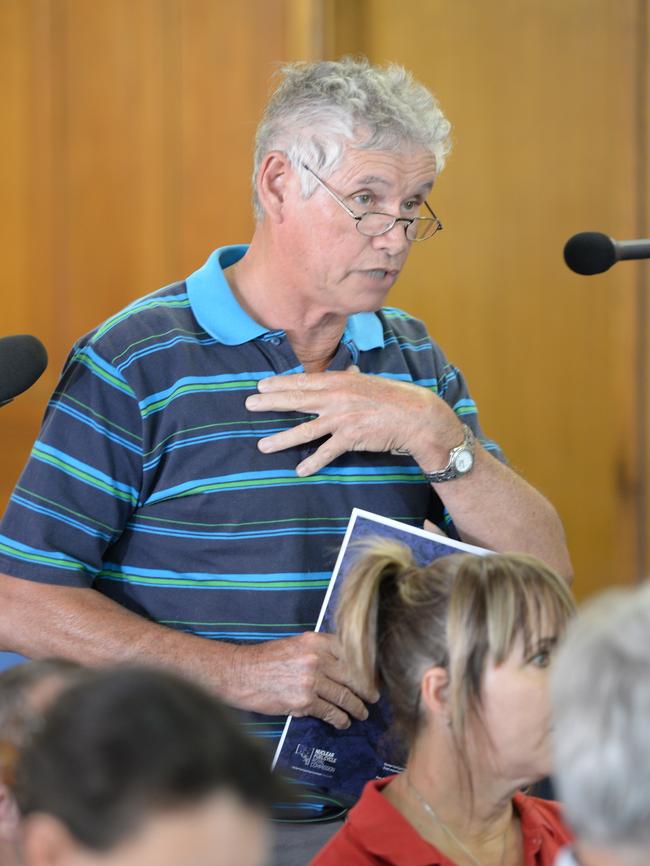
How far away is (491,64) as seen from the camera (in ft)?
10.9

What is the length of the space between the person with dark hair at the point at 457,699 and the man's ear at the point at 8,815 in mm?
455

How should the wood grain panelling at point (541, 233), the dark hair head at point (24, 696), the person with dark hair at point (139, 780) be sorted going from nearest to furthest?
the person with dark hair at point (139, 780)
the dark hair head at point (24, 696)
the wood grain panelling at point (541, 233)

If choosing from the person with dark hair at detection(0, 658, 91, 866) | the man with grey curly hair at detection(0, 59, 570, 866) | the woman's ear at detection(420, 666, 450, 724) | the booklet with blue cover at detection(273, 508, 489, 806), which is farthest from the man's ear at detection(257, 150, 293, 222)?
the person with dark hair at detection(0, 658, 91, 866)

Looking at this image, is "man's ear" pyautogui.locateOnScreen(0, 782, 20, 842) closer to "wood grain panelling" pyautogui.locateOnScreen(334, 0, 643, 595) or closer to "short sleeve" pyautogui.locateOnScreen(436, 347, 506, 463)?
"short sleeve" pyautogui.locateOnScreen(436, 347, 506, 463)

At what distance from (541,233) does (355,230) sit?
164cm

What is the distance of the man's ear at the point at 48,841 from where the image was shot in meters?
0.85

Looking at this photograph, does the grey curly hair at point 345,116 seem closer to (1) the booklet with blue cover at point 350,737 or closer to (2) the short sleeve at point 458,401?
(2) the short sleeve at point 458,401

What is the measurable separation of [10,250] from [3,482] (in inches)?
23.6

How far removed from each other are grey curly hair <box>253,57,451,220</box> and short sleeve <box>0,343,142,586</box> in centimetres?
40

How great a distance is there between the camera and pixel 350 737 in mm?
1729

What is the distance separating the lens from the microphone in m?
1.61

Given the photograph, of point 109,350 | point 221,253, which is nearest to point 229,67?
point 221,253

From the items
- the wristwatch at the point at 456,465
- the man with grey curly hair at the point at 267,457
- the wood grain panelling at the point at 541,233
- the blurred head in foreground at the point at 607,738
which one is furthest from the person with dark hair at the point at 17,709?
the wood grain panelling at the point at 541,233

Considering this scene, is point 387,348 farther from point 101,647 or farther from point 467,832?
point 467,832
